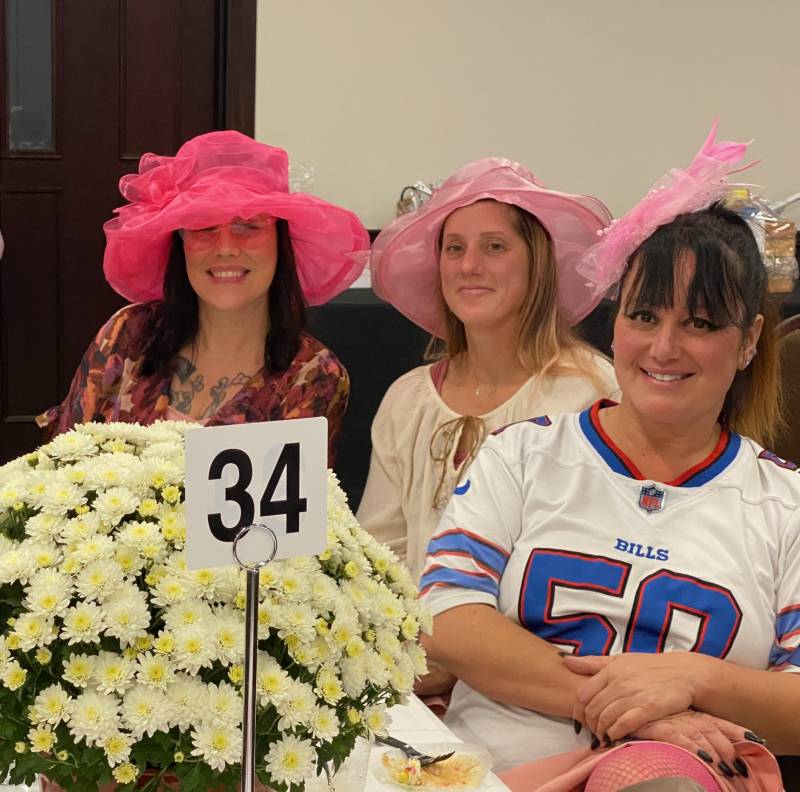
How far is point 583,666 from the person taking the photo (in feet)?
5.35

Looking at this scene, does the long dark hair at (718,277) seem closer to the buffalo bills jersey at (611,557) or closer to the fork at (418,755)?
the buffalo bills jersey at (611,557)

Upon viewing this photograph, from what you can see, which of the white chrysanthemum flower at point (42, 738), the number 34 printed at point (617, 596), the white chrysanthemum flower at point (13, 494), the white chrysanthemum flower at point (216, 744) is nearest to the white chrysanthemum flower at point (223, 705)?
the white chrysanthemum flower at point (216, 744)

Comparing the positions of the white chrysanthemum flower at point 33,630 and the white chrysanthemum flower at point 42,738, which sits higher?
the white chrysanthemum flower at point 33,630

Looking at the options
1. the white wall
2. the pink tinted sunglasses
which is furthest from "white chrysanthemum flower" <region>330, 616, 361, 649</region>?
the white wall

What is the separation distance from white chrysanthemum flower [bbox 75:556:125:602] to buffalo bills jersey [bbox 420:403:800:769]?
2.78 ft

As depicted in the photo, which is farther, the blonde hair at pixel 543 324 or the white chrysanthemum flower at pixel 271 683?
the blonde hair at pixel 543 324

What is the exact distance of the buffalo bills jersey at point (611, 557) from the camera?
165 cm

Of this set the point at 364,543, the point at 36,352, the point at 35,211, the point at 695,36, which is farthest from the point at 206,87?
the point at 364,543

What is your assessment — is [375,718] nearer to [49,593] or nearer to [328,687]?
[328,687]

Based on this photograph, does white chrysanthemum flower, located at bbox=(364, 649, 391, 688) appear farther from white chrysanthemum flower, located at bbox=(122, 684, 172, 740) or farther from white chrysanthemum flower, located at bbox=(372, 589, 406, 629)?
white chrysanthemum flower, located at bbox=(122, 684, 172, 740)

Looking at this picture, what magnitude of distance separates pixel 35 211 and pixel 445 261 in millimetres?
2922

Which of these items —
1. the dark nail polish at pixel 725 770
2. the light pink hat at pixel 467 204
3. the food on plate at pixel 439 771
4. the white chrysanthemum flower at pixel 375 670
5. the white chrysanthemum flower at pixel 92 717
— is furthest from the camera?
the light pink hat at pixel 467 204

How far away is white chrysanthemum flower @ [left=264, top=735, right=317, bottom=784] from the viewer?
2.98ft

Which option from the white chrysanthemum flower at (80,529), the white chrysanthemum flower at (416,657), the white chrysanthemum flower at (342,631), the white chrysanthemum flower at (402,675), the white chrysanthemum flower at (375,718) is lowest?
the white chrysanthemum flower at (375,718)
